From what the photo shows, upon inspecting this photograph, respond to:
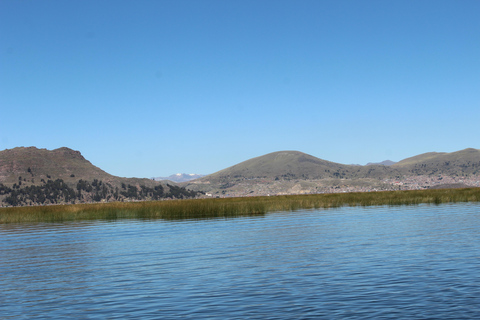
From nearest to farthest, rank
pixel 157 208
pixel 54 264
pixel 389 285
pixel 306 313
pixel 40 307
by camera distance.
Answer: pixel 306 313 → pixel 40 307 → pixel 389 285 → pixel 54 264 → pixel 157 208

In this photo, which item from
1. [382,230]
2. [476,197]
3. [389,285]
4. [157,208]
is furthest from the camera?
[476,197]

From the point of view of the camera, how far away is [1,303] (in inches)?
725

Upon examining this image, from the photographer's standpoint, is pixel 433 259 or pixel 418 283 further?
pixel 433 259

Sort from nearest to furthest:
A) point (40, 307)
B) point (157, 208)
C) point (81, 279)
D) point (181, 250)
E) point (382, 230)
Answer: point (40, 307), point (81, 279), point (181, 250), point (382, 230), point (157, 208)

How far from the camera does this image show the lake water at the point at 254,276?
52.7ft

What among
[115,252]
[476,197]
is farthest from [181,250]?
[476,197]

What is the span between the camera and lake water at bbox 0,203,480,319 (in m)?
16.1

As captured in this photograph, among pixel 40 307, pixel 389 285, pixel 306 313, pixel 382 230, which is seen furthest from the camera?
pixel 382 230

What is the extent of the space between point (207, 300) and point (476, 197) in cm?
7594

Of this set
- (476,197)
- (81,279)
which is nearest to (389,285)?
(81,279)

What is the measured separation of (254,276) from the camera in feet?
70.6

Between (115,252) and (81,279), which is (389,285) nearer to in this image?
(81,279)

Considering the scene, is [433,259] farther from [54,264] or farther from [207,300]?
[54,264]

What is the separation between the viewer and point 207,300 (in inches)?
691
